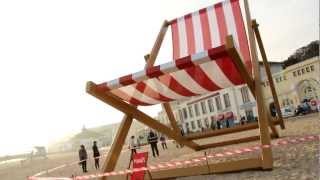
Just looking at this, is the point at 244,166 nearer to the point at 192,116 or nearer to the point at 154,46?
the point at 154,46

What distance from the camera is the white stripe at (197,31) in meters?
8.06

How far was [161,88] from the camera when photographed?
624 cm

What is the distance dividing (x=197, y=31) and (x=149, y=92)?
2.50 m

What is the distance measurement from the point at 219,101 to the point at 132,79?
5916 cm

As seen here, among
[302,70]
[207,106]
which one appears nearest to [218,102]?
[207,106]

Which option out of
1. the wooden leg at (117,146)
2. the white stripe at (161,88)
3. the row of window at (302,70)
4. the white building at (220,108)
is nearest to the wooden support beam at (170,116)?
the white stripe at (161,88)

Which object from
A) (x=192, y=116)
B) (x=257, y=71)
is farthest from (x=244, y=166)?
(x=192, y=116)

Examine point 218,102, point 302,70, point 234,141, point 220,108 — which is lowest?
point 234,141

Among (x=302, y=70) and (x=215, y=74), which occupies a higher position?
(x=302, y=70)

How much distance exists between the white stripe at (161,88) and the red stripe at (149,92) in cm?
6

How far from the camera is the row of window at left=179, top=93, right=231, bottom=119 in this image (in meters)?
62.0

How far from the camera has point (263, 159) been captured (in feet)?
18.9

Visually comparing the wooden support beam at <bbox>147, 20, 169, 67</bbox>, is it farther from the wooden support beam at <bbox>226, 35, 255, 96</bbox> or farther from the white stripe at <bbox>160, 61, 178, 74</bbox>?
the wooden support beam at <bbox>226, 35, 255, 96</bbox>

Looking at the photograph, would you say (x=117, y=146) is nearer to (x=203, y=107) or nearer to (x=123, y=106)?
(x=123, y=106)
